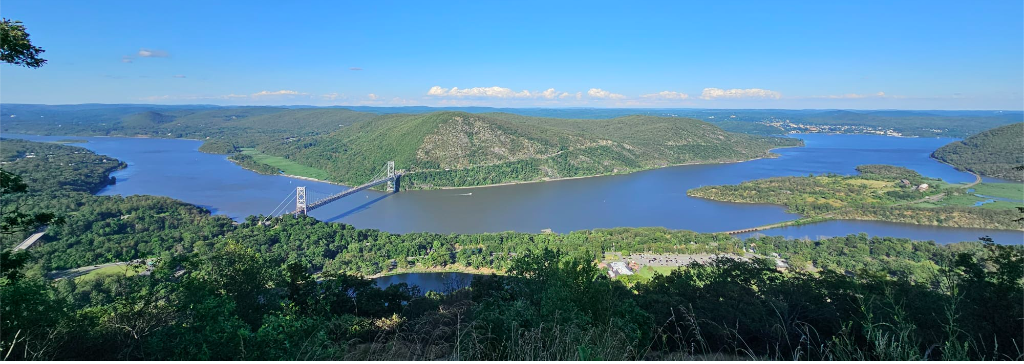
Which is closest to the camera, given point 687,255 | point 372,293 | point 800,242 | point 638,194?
point 372,293

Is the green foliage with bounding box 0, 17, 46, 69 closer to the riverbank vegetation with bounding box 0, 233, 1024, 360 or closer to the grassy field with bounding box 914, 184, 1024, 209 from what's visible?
the riverbank vegetation with bounding box 0, 233, 1024, 360

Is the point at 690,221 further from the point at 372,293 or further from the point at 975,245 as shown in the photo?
the point at 372,293

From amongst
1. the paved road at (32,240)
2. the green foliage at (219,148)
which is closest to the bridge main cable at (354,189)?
the paved road at (32,240)

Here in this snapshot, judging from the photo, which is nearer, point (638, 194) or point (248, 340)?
point (248, 340)

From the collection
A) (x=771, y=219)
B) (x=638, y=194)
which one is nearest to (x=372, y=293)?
(x=771, y=219)

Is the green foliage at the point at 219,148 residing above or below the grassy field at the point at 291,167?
above

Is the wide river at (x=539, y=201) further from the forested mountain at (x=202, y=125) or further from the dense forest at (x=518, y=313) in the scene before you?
the forested mountain at (x=202, y=125)

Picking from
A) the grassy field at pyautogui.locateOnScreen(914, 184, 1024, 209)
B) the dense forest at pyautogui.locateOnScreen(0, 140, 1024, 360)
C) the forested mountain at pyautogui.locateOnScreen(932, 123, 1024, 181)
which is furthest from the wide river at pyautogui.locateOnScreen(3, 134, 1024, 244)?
the dense forest at pyautogui.locateOnScreen(0, 140, 1024, 360)
